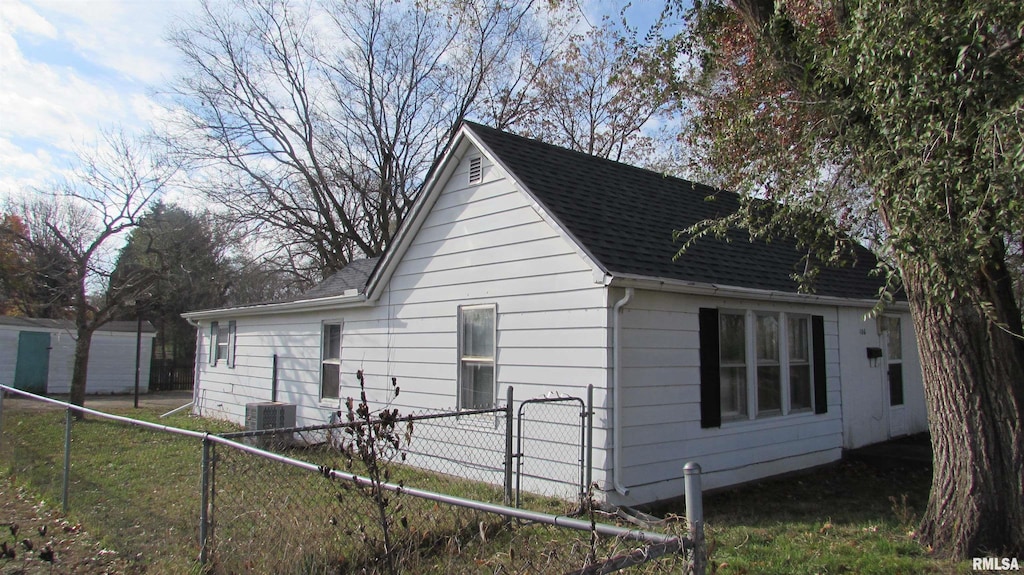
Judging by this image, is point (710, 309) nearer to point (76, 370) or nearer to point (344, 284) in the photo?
point (344, 284)

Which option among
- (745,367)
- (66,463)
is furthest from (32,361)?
(745,367)

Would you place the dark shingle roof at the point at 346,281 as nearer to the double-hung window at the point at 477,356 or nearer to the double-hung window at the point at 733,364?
the double-hung window at the point at 477,356

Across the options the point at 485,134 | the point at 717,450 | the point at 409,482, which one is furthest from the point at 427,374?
the point at 717,450

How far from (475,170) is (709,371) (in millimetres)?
4101

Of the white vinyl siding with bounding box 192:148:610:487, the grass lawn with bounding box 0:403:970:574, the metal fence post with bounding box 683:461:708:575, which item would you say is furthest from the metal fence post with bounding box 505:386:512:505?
the metal fence post with bounding box 683:461:708:575

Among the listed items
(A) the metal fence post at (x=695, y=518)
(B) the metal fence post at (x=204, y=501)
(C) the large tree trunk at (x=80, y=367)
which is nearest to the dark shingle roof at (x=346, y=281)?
(C) the large tree trunk at (x=80, y=367)

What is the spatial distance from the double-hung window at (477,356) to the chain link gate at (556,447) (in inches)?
35.2

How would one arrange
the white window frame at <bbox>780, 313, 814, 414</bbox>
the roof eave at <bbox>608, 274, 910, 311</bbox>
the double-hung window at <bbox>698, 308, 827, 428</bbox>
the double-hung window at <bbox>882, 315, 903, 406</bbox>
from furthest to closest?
the double-hung window at <bbox>882, 315, 903, 406</bbox> → the white window frame at <bbox>780, 313, 814, 414</bbox> → the double-hung window at <bbox>698, 308, 827, 428</bbox> → the roof eave at <bbox>608, 274, 910, 311</bbox>

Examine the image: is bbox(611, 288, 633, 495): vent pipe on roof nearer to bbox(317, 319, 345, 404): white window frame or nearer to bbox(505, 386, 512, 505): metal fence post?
bbox(505, 386, 512, 505): metal fence post

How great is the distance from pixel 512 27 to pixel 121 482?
21.8 m

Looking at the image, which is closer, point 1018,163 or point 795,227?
point 1018,163

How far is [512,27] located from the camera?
25.0 meters

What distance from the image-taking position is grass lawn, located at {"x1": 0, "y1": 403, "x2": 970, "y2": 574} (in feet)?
14.3

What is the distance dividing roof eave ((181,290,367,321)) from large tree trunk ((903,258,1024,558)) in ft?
25.8
